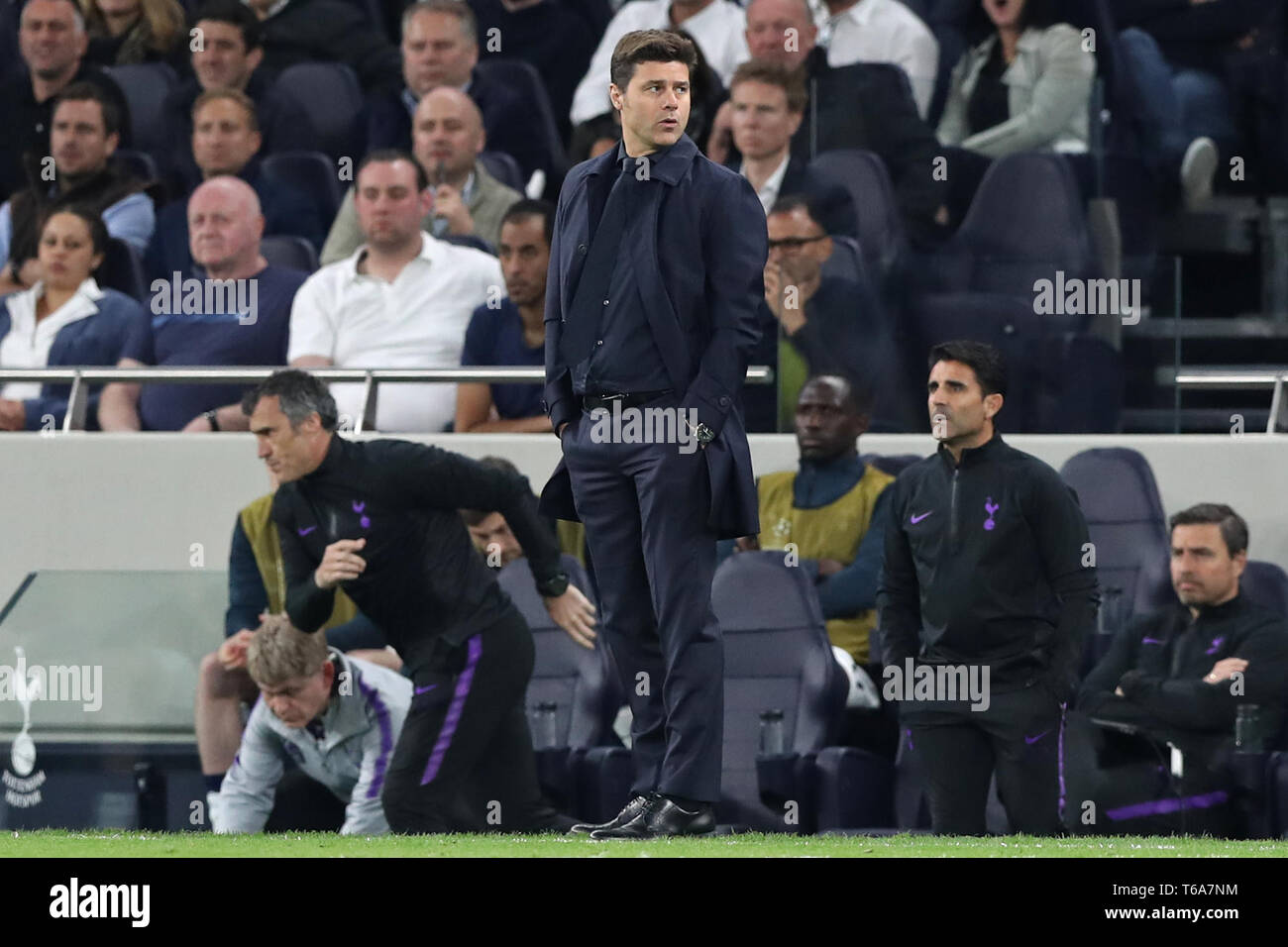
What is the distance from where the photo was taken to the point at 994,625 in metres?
6.55

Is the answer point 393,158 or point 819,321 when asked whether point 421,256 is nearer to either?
point 393,158

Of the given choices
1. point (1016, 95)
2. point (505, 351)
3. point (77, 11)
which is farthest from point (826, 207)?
point (77, 11)

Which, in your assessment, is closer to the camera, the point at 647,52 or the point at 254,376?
the point at 647,52

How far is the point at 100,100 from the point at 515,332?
2771mm

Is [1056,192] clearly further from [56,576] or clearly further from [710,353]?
→ [56,576]

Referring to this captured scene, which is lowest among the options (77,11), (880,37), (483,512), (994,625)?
(994,625)

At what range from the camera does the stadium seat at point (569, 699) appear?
7.62 metres

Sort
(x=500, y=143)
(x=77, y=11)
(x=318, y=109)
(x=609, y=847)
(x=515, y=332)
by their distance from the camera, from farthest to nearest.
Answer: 1. (x=77, y=11)
2. (x=318, y=109)
3. (x=500, y=143)
4. (x=515, y=332)
5. (x=609, y=847)

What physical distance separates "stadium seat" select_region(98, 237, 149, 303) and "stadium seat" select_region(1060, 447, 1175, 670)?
3908 millimetres

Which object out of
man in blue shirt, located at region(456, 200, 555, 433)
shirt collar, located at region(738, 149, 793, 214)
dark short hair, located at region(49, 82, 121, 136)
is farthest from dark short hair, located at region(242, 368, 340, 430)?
dark short hair, located at region(49, 82, 121, 136)

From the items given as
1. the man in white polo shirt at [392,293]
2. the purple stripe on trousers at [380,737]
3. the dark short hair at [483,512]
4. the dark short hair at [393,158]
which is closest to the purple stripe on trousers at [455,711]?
the purple stripe on trousers at [380,737]

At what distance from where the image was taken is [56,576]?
26.9 feet

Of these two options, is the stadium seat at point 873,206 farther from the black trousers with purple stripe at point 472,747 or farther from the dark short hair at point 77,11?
the dark short hair at point 77,11

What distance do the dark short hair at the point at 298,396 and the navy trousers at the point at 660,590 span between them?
188 cm
